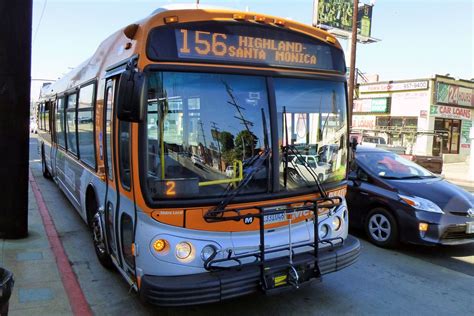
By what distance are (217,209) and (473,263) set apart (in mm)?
4321

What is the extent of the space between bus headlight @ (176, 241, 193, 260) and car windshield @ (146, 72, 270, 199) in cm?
40

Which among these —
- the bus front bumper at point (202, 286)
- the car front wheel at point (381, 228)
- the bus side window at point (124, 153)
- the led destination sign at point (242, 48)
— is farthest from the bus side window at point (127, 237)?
the car front wheel at point (381, 228)

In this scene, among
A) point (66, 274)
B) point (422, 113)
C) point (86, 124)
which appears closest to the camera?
point (66, 274)

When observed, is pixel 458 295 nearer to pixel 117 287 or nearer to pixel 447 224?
pixel 447 224

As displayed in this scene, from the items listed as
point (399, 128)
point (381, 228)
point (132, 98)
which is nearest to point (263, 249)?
point (132, 98)

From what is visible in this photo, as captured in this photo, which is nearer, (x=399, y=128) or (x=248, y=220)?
(x=248, y=220)

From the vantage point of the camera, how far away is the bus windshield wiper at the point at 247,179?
11.8ft

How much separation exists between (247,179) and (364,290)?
2087 mm

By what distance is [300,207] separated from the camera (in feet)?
12.9

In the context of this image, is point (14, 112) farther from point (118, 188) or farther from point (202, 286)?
point (202, 286)

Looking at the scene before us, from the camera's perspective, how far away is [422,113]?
86.6ft

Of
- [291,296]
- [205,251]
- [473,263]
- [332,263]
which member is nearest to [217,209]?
[205,251]

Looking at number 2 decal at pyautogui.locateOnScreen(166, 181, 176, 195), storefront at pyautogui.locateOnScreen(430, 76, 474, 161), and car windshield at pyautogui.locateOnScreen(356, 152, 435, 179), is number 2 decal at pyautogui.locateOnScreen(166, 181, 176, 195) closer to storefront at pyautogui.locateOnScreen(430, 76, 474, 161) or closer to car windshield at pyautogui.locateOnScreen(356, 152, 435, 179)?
car windshield at pyautogui.locateOnScreen(356, 152, 435, 179)

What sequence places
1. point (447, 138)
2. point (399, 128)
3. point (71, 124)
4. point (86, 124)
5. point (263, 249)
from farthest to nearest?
point (447, 138) < point (399, 128) < point (71, 124) < point (86, 124) < point (263, 249)
